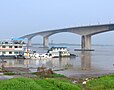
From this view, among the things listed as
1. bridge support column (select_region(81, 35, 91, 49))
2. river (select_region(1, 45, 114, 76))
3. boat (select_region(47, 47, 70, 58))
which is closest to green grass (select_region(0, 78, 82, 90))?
river (select_region(1, 45, 114, 76))

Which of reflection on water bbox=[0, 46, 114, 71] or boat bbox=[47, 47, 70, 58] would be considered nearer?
reflection on water bbox=[0, 46, 114, 71]

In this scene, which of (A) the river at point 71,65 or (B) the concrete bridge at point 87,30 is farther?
(B) the concrete bridge at point 87,30

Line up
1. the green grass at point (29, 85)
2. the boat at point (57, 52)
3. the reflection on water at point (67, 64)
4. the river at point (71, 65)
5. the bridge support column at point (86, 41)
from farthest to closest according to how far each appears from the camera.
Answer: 1. the bridge support column at point (86, 41)
2. the boat at point (57, 52)
3. the reflection on water at point (67, 64)
4. the river at point (71, 65)
5. the green grass at point (29, 85)

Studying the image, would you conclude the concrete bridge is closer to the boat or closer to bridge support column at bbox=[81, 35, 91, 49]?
bridge support column at bbox=[81, 35, 91, 49]

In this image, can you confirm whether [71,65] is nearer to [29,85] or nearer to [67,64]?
[67,64]

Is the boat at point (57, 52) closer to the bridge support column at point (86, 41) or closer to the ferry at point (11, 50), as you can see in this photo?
the ferry at point (11, 50)

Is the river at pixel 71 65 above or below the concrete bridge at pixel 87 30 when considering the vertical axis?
below

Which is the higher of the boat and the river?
the boat

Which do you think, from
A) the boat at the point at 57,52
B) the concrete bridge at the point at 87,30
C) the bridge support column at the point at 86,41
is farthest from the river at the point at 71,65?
the bridge support column at the point at 86,41

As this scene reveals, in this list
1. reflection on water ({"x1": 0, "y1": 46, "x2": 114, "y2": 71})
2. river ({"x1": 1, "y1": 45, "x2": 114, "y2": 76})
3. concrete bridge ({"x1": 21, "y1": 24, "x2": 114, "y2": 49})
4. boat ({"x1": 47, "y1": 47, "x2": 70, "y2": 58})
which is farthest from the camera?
concrete bridge ({"x1": 21, "y1": 24, "x2": 114, "y2": 49})

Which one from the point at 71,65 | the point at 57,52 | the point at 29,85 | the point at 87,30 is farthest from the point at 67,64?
the point at 87,30

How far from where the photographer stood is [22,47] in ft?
192

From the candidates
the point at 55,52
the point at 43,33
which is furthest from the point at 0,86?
the point at 43,33

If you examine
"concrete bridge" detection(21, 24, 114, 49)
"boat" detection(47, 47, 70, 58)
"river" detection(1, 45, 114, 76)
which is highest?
"concrete bridge" detection(21, 24, 114, 49)
